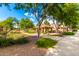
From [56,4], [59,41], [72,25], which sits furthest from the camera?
[59,41]

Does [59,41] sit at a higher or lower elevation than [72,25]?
lower

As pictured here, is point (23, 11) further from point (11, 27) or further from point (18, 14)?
point (11, 27)

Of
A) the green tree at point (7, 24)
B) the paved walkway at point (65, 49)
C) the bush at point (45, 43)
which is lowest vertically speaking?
the paved walkway at point (65, 49)

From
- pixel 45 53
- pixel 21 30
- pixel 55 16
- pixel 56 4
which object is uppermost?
pixel 56 4

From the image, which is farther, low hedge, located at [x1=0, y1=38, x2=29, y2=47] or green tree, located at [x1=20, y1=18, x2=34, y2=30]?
low hedge, located at [x1=0, y1=38, x2=29, y2=47]

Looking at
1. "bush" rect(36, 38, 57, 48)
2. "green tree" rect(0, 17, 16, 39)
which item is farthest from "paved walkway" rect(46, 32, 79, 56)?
"green tree" rect(0, 17, 16, 39)

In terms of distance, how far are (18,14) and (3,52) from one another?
0.80m

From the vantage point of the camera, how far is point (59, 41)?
→ 4020mm

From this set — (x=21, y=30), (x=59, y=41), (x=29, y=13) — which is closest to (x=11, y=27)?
(x=21, y=30)

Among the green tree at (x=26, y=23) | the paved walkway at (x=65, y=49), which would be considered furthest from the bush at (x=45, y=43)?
the green tree at (x=26, y=23)

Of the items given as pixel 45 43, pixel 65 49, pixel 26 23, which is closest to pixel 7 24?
pixel 26 23

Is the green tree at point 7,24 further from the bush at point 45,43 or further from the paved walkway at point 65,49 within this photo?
the paved walkway at point 65,49

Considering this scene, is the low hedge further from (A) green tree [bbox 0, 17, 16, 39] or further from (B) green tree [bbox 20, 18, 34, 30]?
(B) green tree [bbox 20, 18, 34, 30]

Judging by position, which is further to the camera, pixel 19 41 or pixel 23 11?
pixel 19 41
